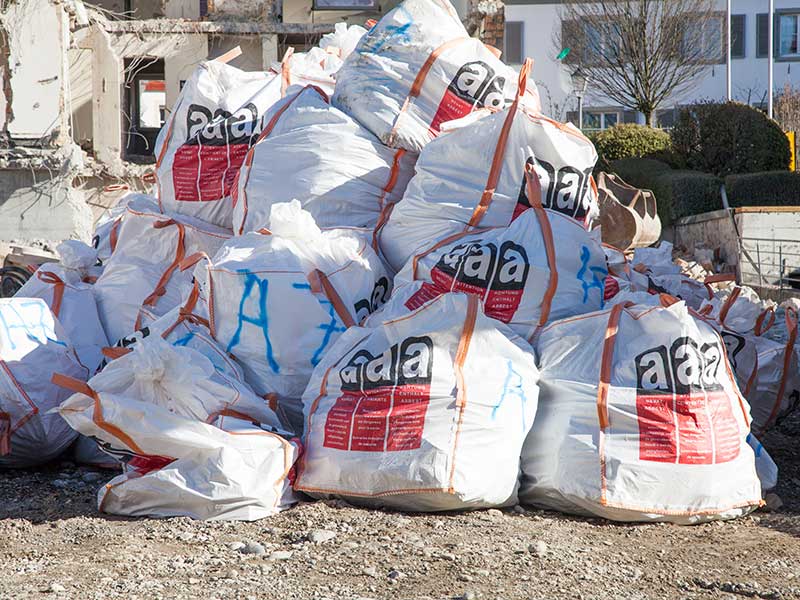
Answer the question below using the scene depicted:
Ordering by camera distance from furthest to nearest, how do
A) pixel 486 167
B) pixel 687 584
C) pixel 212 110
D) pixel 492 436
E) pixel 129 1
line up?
1. pixel 129 1
2. pixel 212 110
3. pixel 486 167
4. pixel 492 436
5. pixel 687 584

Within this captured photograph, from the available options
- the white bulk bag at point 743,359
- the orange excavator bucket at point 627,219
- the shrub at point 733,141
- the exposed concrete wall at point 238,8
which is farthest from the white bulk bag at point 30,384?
the shrub at point 733,141

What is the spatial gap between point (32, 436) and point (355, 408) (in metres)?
1.40

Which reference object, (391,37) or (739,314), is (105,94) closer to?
(391,37)

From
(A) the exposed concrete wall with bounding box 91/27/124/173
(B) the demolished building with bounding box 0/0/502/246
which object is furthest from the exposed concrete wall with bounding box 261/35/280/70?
(A) the exposed concrete wall with bounding box 91/27/124/173

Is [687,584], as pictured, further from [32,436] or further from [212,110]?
[212,110]

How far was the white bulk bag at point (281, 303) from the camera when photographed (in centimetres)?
337

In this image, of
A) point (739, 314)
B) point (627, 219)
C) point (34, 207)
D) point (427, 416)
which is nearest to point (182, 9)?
point (34, 207)

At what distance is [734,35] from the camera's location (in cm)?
2412

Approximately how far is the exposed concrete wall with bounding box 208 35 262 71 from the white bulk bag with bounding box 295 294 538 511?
10.5 metres

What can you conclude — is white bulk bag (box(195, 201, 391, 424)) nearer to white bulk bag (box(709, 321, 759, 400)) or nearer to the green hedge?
white bulk bag (box(709, 321, 759, 400))

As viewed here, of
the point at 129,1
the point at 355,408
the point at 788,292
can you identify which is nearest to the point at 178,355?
the point at 355,408

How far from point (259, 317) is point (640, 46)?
58.4ft

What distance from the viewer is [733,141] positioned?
12297 millimetres

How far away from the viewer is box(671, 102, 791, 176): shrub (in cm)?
1214
